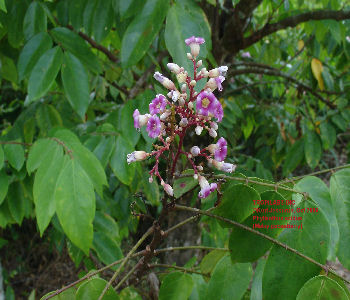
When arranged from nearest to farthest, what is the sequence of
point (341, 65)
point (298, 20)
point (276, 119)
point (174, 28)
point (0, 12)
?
point (174, 28) < point (0, 12) < point (298, 20) < point (341, 65) < point (276, 119)

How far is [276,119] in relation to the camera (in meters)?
2.34

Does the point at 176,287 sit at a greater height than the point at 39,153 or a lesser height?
lesser

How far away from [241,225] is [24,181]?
853 millimetres

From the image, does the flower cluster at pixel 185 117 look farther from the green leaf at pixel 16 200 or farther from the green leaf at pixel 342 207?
the green leaf at pixel 16 200

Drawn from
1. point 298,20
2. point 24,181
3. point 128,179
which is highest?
point 298,20

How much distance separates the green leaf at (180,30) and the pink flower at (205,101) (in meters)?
0.26

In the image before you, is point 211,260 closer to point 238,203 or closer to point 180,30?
point 238,203

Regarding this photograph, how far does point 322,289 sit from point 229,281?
0.20m

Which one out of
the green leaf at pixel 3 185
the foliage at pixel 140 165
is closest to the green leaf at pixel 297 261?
the foliage at pixel 140 165

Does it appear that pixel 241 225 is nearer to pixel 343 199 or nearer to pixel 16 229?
pixel 343 199

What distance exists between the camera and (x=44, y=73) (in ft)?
3.30

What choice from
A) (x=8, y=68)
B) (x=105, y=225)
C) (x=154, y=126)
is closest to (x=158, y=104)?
(x=154, y=126)

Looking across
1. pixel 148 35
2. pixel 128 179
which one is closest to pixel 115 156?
pixel 128 179

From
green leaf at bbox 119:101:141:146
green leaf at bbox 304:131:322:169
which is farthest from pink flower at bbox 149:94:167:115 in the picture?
green leaf at bbox 304:131:322:169
